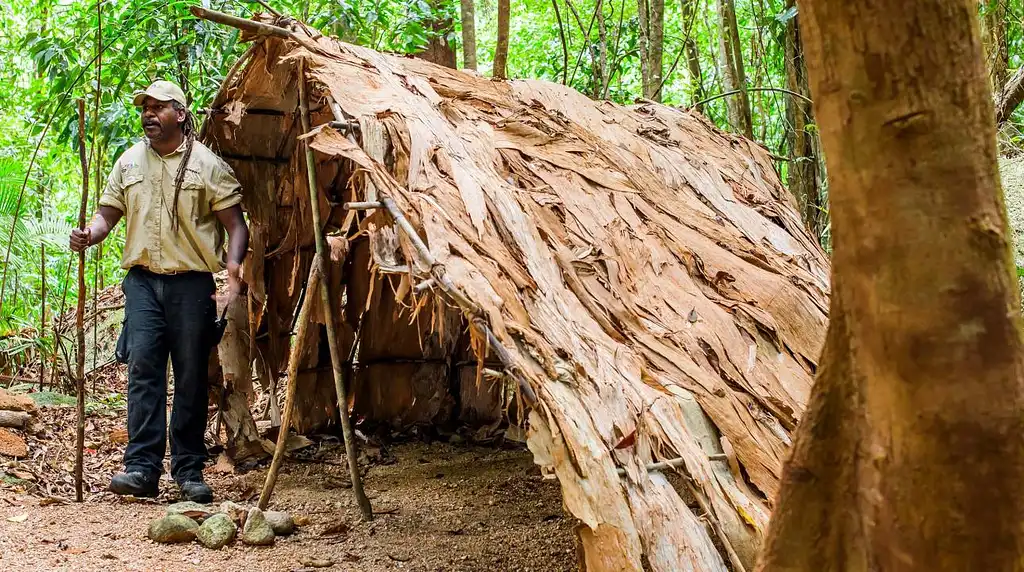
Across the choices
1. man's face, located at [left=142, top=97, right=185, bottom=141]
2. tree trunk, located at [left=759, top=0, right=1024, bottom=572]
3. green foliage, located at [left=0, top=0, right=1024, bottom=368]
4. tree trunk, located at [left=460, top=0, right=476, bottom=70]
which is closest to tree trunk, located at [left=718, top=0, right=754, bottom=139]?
green foliage, located at [left=0, top=0, right=1024, bottom=368]

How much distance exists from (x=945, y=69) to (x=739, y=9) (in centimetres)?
954

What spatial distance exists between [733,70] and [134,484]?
577cm

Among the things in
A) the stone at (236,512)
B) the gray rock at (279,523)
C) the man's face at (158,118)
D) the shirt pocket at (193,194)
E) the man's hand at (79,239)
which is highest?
the man's face at (158,118)

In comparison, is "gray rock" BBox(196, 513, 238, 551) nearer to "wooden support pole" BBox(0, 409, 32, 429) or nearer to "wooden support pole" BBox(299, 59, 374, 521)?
"wooden support pole" BBox(299, 59, 374, 521)

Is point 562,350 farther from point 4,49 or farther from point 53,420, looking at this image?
point 4,49

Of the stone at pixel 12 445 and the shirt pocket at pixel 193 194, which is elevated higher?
the shirt pocket at pixel 193 194

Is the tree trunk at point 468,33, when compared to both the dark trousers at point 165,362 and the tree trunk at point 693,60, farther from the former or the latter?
the dark trousers at point 165,362

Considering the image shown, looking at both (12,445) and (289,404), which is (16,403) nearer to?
(12,445)

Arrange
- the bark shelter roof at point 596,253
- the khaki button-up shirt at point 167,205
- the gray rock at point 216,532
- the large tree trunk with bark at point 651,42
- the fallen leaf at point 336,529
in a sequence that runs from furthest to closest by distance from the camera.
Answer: the large tree trunk with bark at point 651,42 → the khaki button-up shirt at point 167,205 → the fallen leaf at point 336,529 → the gray rock at point 216,532 → the bark shelter roof at point 596,253

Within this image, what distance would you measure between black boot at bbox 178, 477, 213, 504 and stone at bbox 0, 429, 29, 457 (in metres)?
1.08

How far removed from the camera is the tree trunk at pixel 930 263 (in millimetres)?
1271

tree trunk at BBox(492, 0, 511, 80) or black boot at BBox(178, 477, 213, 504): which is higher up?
tree trunk at BBox(492, 0, 511, 80)

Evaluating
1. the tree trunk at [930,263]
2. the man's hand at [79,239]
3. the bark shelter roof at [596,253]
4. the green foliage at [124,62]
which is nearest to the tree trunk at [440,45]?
the green foliage at [124,62]

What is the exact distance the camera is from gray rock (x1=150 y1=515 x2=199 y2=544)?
10.9ft
